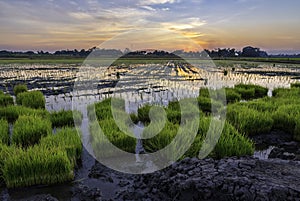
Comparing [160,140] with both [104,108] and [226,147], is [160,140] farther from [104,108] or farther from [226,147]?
[104,108]

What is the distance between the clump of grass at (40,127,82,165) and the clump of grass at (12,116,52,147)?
0.54 meters

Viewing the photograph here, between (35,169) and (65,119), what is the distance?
4447mm

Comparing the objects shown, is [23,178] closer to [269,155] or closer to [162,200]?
[162,200]

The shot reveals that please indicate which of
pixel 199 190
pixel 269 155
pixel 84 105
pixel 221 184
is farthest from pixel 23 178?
pixel 84 105

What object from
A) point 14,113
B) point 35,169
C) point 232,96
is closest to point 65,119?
point 14,113

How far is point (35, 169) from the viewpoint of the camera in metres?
4.66

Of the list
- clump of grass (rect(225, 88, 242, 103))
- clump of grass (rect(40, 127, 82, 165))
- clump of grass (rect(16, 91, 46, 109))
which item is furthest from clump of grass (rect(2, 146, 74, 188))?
clump of grass (rect(225, 88, 242, 103))

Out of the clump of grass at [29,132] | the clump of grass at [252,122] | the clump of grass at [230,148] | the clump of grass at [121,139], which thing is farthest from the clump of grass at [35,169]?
the clump of grass at [252,122]

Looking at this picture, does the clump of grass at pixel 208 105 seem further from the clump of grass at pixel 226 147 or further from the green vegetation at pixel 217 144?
the clump of grass at pixel 226 147

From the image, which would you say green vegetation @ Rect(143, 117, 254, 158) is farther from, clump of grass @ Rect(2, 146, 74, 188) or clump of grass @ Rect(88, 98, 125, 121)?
clump of grass @ Rect(88, 98, 125, 121)

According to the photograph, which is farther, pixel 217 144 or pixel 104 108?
pixel 104 108

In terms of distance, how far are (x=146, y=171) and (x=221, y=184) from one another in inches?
72.1

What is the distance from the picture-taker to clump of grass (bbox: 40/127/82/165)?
5572 millimetres

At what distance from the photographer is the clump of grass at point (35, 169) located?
4.62 m
